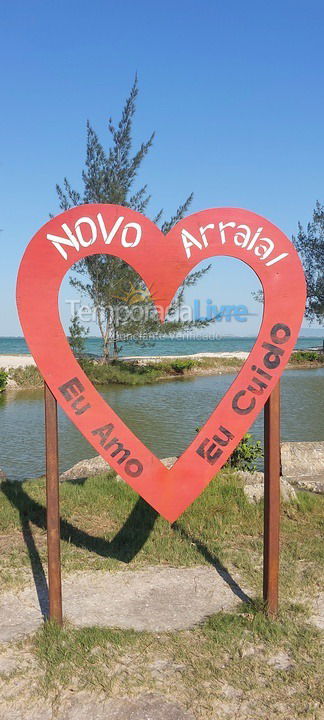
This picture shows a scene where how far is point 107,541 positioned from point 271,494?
2065 millimetres

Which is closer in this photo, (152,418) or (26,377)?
(152,418)

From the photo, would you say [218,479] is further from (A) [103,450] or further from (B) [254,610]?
→ (A) [103,450]

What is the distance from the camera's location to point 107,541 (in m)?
5.29

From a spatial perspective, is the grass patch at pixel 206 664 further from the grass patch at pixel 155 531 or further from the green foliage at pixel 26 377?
the green foliage at pixel 26 377

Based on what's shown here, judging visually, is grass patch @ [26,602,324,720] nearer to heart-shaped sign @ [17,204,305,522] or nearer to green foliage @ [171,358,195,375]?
heart-shaped sign @ [17,204,305,522]

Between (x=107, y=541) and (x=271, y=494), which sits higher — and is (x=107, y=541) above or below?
below

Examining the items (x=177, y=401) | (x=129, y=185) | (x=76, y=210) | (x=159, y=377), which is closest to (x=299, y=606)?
(x=76, y=210)

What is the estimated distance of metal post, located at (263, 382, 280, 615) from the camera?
3.74m

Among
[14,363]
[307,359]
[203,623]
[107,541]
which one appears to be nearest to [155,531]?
[107,541]

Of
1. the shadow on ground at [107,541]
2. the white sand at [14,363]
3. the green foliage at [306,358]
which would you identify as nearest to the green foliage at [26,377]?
the white sand at [14,363]

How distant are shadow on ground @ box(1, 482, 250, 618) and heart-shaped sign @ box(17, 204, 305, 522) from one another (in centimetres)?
120

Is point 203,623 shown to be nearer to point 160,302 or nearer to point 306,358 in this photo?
point 160,302

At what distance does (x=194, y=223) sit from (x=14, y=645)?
2.75m

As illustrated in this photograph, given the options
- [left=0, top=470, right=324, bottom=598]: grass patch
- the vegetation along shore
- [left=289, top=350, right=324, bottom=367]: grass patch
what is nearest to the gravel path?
[left=0, top=470, right=324, bottom=598]: grass patch
